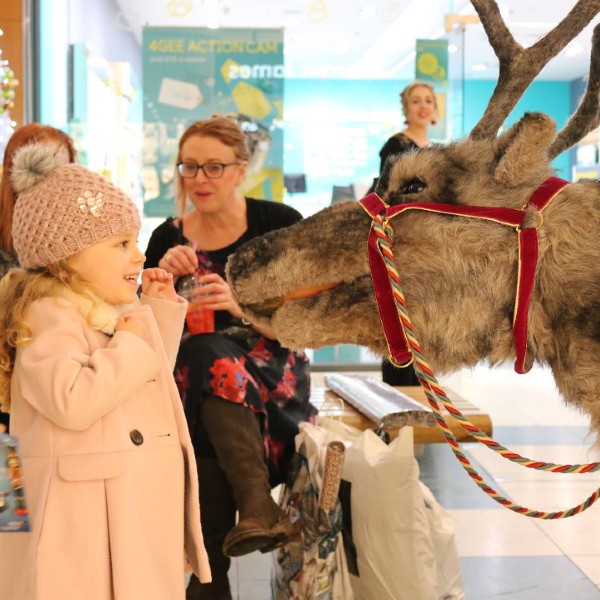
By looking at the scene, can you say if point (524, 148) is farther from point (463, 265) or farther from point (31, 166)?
point (31, 166)

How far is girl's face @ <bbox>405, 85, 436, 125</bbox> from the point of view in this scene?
5098 mm

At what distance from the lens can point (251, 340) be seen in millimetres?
2592

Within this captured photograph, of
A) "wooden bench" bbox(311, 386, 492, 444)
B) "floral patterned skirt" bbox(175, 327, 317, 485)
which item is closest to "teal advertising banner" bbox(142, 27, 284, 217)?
"wooden bench" bbox(311, 386, 492, 444)

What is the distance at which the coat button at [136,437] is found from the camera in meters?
1.67

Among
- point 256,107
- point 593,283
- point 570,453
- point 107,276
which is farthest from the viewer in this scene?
point 256,107

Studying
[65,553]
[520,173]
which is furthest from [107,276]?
[520,173]

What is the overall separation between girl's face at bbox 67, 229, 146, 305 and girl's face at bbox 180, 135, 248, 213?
3.28 ft

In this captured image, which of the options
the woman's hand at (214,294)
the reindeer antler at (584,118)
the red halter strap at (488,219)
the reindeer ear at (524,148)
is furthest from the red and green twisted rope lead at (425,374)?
the woman's hand at (214,294)

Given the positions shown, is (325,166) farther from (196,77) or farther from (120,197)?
(120,197)

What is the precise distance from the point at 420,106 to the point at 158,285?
11.6ft

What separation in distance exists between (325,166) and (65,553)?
439cm

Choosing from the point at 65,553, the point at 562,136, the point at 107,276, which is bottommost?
the point at 65,553

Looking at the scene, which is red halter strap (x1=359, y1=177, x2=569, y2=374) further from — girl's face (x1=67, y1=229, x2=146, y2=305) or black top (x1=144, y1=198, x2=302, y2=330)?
black top (x1=144, y1=198, x2=302, y2=330)

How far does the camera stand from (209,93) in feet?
17.7
